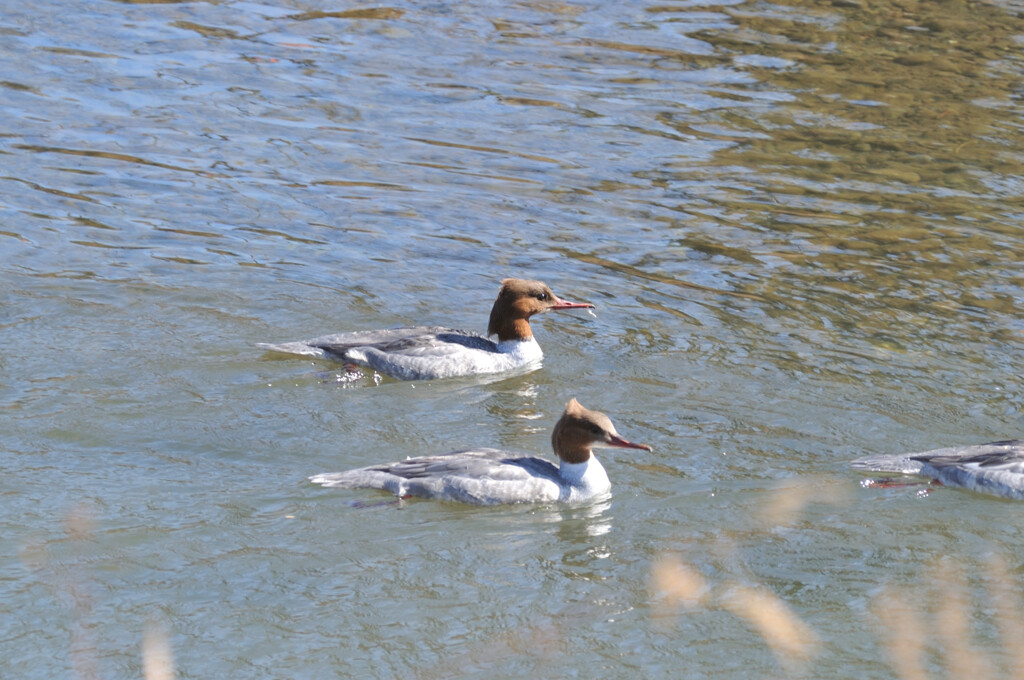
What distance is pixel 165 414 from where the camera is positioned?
10.3m

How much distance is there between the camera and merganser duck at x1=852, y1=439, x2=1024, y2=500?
9359 millimetres

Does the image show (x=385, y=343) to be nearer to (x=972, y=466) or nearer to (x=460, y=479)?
(x=460, y=479)

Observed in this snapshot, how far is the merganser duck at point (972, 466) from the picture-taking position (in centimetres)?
936

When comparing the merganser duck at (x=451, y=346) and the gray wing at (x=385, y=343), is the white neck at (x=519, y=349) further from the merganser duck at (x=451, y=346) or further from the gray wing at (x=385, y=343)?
the gray wing at (x=385, y=343)

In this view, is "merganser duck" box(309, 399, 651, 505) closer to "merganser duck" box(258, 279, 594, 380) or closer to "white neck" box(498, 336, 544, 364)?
"merganser duck" box(258, 279, 594, 380)

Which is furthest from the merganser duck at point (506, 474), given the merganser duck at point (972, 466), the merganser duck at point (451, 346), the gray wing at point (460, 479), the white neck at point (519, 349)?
the white neck at point (519, 349)

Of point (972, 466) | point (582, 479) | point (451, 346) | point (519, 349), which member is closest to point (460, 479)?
point (582, 479)

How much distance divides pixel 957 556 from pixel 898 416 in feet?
7.04

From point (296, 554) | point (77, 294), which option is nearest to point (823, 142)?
point (77, 294)

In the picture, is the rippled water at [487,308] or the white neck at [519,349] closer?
the rippled water at [487,308]

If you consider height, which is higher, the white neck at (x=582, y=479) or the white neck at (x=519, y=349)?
the white neck at (x=582, y=479)

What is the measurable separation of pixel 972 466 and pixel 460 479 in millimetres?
3355

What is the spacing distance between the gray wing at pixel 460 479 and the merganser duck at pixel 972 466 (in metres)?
2.21

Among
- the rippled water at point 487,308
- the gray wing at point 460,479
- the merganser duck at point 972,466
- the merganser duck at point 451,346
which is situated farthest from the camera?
the merganser duck at point 451,346
